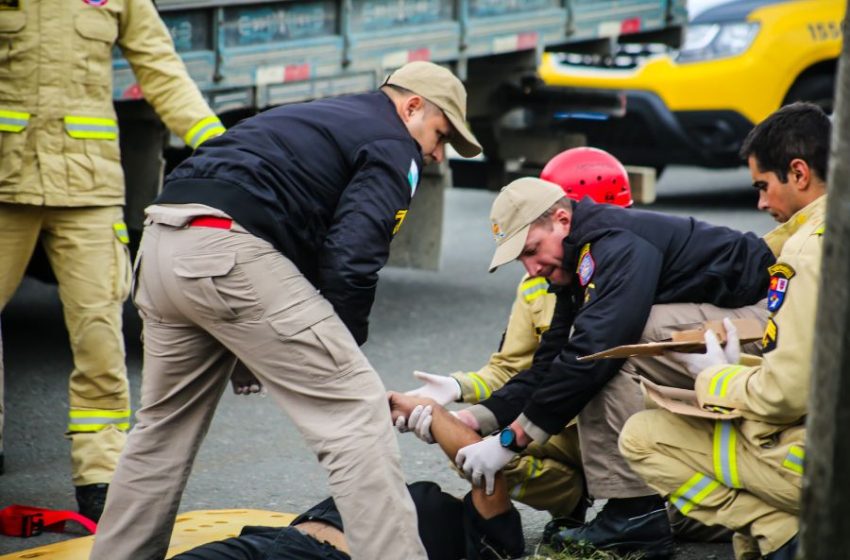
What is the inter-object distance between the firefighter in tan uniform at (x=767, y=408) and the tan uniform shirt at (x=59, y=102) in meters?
2.02

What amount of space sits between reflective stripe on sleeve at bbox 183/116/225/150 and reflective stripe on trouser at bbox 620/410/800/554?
188cm

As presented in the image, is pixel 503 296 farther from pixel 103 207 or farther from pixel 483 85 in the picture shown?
pixel 103 207

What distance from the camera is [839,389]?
7.38 feet

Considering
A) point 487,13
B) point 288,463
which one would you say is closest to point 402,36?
point 487,13

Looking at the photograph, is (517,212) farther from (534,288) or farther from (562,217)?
(534,288)

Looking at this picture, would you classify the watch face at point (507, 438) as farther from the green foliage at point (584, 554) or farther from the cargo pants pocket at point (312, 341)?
the cargo pants pocket at point (312, 341)

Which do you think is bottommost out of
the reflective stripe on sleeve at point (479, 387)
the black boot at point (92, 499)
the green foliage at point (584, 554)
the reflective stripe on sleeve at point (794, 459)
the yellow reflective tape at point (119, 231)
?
the black boot at point (92, 499)

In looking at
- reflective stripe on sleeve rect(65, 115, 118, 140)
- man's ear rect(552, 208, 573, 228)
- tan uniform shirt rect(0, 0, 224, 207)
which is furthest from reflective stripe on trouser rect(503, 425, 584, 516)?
reflective stripe on sleeve rect(65, 115, 118, 140)

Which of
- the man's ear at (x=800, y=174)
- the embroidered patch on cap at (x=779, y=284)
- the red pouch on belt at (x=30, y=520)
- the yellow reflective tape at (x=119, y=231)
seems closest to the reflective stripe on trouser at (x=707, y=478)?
the embroidered patch on cap at (x=779, y=284)

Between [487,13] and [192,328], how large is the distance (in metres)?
4.33

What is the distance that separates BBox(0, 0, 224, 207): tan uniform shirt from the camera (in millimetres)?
4688

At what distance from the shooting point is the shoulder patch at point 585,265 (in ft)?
13.1

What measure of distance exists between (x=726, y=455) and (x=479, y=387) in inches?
41.4

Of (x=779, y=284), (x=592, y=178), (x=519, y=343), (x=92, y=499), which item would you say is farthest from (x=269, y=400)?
(x=779, y=284)
